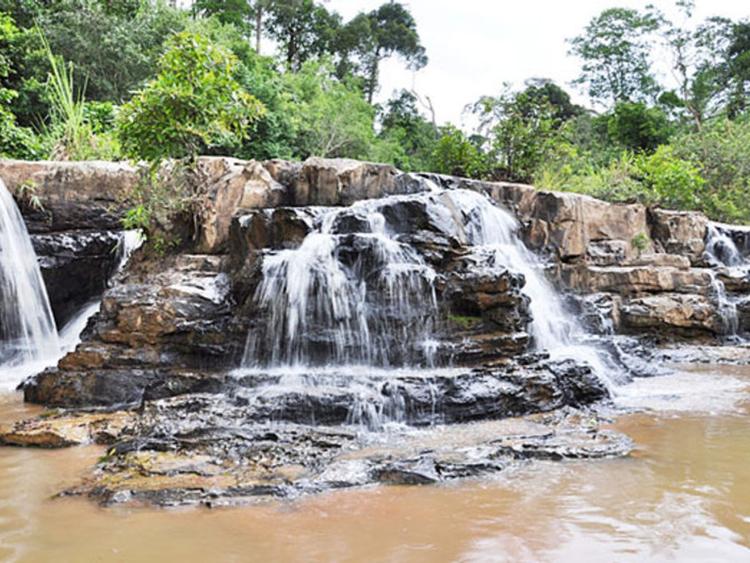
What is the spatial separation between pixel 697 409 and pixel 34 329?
27.8 feet

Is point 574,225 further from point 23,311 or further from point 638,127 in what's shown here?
point 638,127

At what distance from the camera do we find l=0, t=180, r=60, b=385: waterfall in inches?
316

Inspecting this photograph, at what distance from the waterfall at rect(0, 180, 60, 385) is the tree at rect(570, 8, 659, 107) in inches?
1148

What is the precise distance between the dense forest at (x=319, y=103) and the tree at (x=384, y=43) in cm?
19

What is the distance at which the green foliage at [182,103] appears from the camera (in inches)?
264

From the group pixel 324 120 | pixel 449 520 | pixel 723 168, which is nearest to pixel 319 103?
pixel 324 120

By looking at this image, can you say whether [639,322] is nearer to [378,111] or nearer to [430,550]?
[430,550]

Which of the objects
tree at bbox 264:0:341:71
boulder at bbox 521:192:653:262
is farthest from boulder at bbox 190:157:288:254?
tree at bbox 264:0:341:71

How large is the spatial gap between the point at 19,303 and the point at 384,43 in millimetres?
29109

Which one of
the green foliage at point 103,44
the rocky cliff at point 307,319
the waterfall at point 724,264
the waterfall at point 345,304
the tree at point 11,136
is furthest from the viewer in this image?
the green foliage at point 103,44

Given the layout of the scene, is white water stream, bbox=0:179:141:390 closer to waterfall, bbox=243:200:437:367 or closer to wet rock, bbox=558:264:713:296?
waterfall, bbox=243:200:437:367

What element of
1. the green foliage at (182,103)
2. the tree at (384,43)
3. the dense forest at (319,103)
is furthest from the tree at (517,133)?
the tree at (384,43)

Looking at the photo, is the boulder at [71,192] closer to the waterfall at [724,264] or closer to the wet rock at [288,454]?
the wet rock at [288,454]

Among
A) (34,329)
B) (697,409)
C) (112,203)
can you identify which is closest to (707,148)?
(697,409)
